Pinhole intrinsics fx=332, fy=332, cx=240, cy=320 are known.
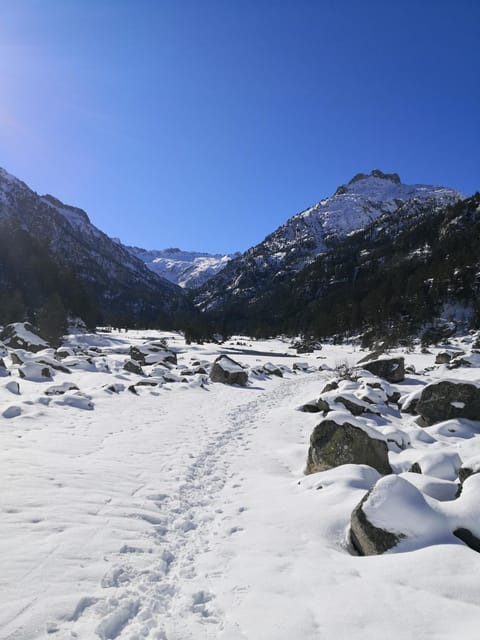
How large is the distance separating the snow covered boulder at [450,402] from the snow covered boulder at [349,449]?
7047 mm

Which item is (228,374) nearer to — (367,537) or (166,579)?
(367,537)

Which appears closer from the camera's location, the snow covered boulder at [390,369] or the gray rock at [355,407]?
the gray rock at [355,407]

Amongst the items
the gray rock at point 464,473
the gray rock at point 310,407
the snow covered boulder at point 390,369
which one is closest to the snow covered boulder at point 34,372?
the gray rock at point 310,407

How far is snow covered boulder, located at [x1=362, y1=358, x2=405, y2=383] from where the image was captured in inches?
955

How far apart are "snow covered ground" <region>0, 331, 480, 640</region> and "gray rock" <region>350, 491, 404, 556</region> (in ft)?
0.48

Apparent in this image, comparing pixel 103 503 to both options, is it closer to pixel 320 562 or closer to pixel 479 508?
pixel 320 562

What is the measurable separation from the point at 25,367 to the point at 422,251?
13311 cm

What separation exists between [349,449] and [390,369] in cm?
1859

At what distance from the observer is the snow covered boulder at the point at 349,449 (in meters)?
7.80

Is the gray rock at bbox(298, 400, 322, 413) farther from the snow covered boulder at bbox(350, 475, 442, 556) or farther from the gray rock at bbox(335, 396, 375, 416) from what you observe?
the snow covered boulder at bbox(350, 475, 442, 556)

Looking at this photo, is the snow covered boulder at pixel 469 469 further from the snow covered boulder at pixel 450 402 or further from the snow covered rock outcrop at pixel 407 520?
the snow covered boulder at pixel 450 402

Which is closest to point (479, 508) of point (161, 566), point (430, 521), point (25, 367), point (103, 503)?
point (430, 521)

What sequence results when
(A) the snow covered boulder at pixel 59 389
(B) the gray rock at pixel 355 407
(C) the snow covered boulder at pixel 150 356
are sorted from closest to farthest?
(B) the gray rock at pixel 355 407, (A) the snow covered boulder at pixel 59 389, (C) the snow covered boulder at pixel 150 356

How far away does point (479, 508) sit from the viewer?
14.6 ft
